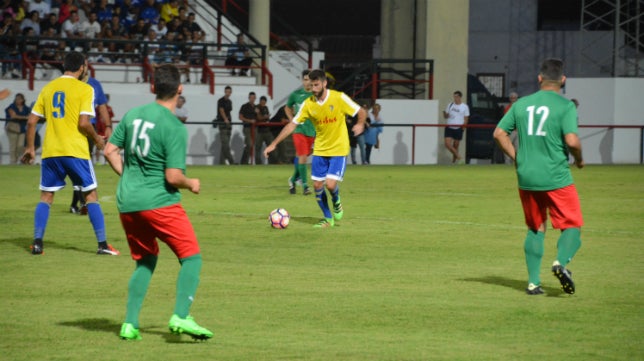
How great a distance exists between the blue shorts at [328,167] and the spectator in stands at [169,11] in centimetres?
2136

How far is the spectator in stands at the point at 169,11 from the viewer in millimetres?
36594

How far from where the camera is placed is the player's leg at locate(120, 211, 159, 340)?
782 cm

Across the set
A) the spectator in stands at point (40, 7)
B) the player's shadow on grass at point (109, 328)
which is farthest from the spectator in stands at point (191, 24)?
the player's shadow on grass at point (109, 328)

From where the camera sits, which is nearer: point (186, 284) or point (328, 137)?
point (186, 284)

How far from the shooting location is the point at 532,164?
986 centimetres

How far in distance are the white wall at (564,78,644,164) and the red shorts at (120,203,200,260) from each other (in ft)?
102

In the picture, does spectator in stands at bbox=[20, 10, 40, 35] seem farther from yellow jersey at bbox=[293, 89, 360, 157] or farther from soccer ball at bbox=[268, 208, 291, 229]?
soccer ball at bbox=[268, 208, 291, 229]

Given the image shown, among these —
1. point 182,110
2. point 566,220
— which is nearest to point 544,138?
point 566,220

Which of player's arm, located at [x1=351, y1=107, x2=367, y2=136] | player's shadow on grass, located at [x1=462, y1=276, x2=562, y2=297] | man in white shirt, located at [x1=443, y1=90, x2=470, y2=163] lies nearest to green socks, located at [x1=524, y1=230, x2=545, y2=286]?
player's shadow on grass, located at [x1=462, y1=276, x2=562, y2=297]

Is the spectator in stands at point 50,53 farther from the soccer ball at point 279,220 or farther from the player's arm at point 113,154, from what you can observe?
the player's arm at point 113,154

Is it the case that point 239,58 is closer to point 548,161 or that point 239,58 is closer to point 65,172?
point 65,172

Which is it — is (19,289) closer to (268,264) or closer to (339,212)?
(268,264)

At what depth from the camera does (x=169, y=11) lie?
121ft

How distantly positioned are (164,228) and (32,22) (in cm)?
2800
